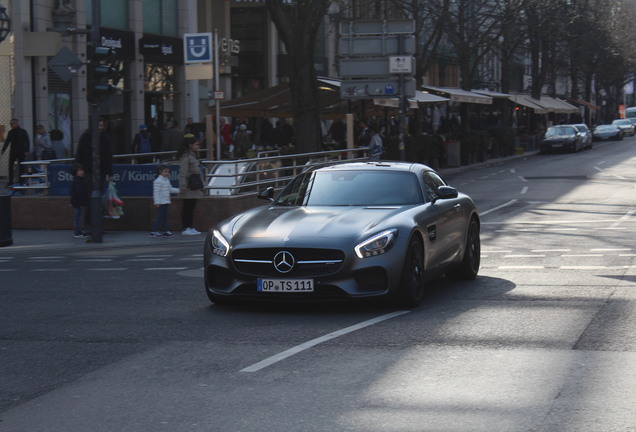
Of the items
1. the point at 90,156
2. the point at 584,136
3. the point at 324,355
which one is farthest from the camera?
the point at 584,136

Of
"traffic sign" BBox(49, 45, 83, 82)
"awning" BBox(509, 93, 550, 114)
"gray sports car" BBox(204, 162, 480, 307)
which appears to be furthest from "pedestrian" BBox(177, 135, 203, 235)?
"awning" BBox(509, 93, 550, 114)

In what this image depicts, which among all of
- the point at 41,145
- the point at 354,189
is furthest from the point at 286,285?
the point at 41,145

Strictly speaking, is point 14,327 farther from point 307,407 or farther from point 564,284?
point 564,284

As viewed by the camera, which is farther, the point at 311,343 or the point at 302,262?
the point at 302,262

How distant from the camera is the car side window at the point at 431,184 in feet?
39.3

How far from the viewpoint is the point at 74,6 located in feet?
116

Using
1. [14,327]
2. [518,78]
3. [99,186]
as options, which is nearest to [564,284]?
[14,327]

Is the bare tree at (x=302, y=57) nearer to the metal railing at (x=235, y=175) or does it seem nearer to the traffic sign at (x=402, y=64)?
the traffic sign at (x=402, y=64)

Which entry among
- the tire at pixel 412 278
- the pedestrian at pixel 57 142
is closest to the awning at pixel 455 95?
the pedestrian at pixel 57 142

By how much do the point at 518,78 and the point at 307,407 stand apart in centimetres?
10552

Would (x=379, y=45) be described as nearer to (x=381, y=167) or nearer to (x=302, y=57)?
(x=302, y=57)

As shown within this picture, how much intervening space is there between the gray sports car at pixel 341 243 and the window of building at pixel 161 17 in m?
29.9

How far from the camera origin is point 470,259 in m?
12.7

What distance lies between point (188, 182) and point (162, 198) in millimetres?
551
